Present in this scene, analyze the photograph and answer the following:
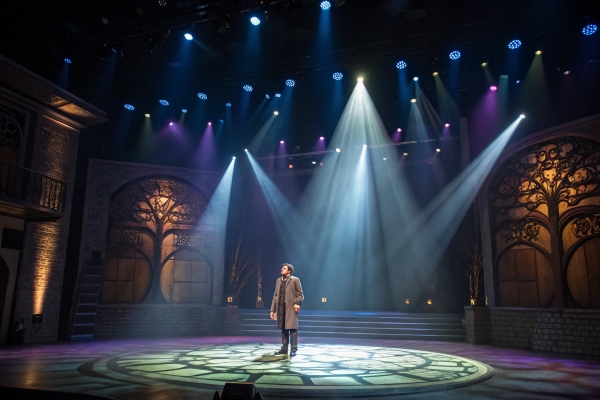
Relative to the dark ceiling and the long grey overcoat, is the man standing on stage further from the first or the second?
the dark ceiling

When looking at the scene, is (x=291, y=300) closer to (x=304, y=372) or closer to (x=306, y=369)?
(x=306, y=369)

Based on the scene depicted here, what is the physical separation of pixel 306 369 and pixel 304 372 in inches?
9.7

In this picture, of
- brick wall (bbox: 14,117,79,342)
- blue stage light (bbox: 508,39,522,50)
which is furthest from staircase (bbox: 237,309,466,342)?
blue stage light (bbox: 508,39,522,50)

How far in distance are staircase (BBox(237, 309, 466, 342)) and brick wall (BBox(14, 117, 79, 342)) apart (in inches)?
184

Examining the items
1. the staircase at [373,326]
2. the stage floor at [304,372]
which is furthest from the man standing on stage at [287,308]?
the staircase at [373,326]

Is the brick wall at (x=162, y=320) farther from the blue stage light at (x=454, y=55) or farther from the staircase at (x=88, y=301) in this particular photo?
the blue stage light at (x=454, y=55)

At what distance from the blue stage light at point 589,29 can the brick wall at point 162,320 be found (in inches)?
401

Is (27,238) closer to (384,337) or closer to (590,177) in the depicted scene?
(384,337)

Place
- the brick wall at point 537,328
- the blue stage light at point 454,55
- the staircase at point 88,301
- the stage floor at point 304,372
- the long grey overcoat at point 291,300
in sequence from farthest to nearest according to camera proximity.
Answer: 1. the staircase at point 88,301
2. the blue stage light at point 454,55
3. the brick wall at point 537,328
4. the long grey overcoat at point 291,300
5. the stage floor at point 304,372

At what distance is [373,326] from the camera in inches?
457

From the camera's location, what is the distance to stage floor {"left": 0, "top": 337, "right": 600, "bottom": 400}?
461 centimetres

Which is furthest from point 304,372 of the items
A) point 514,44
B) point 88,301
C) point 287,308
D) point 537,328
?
point 88,301

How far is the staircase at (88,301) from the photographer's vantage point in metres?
10.3

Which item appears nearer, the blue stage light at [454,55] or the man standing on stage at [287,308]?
the man standing on stage at [287,308]
